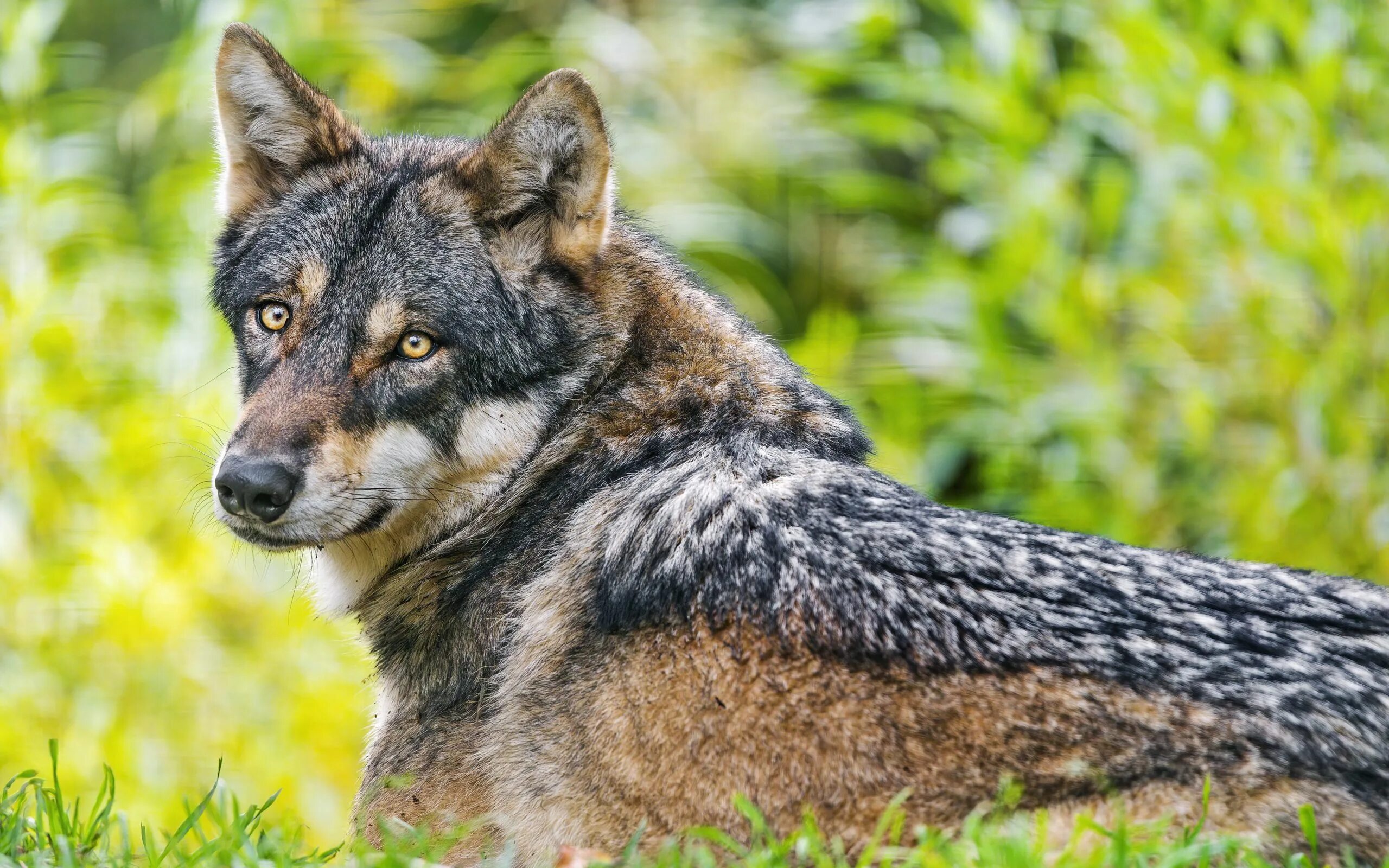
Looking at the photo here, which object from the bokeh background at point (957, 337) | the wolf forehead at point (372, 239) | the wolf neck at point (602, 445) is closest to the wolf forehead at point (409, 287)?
the wolf forehead at point (372, 239)

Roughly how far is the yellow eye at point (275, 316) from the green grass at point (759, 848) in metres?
→ 1.27

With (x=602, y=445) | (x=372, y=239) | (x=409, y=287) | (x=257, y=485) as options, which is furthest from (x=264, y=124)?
(x=602, y=445)

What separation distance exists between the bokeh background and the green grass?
317cm

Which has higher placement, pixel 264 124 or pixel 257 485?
pixel 264 124

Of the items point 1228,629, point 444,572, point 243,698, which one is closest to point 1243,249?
point 1228,629

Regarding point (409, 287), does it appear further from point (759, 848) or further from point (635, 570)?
point (759, 848)

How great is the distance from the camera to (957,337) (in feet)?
26.3

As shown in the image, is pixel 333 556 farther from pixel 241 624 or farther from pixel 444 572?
pixel 241 624

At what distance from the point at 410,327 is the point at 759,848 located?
1701 millimetres

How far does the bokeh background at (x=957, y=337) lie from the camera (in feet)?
22.2

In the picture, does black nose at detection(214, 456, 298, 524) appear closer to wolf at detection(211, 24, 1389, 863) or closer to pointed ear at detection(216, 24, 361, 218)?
wolf at detection(211, 24, 1389, 863)

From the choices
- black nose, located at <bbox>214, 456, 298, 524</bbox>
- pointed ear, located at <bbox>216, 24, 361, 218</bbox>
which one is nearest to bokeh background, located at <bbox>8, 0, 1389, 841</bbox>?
pointed ear, located at <bbox>216, 24, 361, 218</bbox>

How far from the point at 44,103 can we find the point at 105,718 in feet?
12.2

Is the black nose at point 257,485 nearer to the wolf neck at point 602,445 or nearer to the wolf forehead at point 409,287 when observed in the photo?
the wolf forehead at point 409,287
